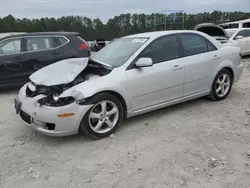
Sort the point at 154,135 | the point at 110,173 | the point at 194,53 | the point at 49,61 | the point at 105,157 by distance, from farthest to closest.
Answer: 1. the point at 49,61
2. the point at 194,53
3. the point at 154,135
4. the point at 105,157
5. the point at 110,173

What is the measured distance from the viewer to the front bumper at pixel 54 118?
3322mm

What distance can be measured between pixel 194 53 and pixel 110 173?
2.81 meters

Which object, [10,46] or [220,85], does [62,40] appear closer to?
[10,46]

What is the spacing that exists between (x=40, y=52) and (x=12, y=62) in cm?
73

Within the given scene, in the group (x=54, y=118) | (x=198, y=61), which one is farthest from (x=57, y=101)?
(x=198, y=61)

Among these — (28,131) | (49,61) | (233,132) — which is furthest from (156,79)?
(49,61)

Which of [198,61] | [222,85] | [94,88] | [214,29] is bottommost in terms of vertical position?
[222,85]

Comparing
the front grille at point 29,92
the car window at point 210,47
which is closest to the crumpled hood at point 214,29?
the car window at point 210,47

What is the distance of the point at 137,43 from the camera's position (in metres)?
4.28

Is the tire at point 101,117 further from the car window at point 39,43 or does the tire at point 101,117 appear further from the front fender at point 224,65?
the car window at point 39,43

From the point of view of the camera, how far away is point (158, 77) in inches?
161

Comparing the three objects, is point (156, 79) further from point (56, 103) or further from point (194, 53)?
point (56, 103)

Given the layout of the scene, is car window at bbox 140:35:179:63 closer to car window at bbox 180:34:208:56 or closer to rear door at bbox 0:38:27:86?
car window at bbox 180:34:208:56

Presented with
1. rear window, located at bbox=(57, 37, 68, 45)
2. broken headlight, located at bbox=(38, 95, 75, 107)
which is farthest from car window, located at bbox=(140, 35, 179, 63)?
rear window, located at bbox=(57, 37, 68, 45)
